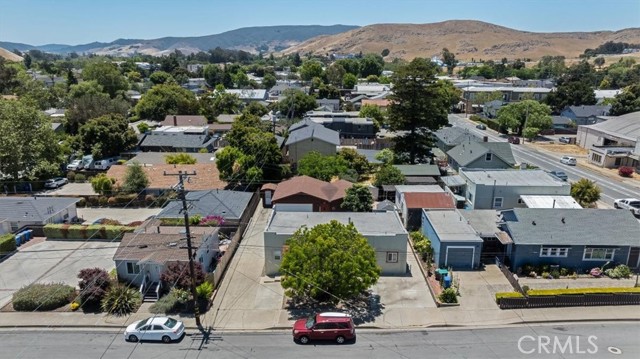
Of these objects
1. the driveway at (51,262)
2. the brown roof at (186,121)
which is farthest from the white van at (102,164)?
the driveway at (51,262)

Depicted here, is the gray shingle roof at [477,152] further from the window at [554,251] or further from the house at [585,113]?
the house at [585,113]

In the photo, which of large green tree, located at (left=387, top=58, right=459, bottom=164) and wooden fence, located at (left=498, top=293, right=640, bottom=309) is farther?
large green tree, located at (left=387, top=58, right=459, bottom=164)

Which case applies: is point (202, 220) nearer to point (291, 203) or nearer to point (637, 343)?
point (291, 203)

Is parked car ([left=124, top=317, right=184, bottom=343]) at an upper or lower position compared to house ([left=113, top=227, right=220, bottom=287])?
lower

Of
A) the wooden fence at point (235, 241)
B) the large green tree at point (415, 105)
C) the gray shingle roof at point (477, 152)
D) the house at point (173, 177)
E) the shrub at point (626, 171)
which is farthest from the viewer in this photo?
the shrub at point (626, 171)

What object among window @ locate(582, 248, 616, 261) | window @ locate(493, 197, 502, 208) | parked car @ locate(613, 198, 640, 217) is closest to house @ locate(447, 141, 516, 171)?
window @ locate(493, 197, 502, 208)

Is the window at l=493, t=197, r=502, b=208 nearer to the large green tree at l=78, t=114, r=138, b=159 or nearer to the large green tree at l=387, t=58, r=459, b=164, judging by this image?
the large green tree at l=387, t=58, r=459, b=164
